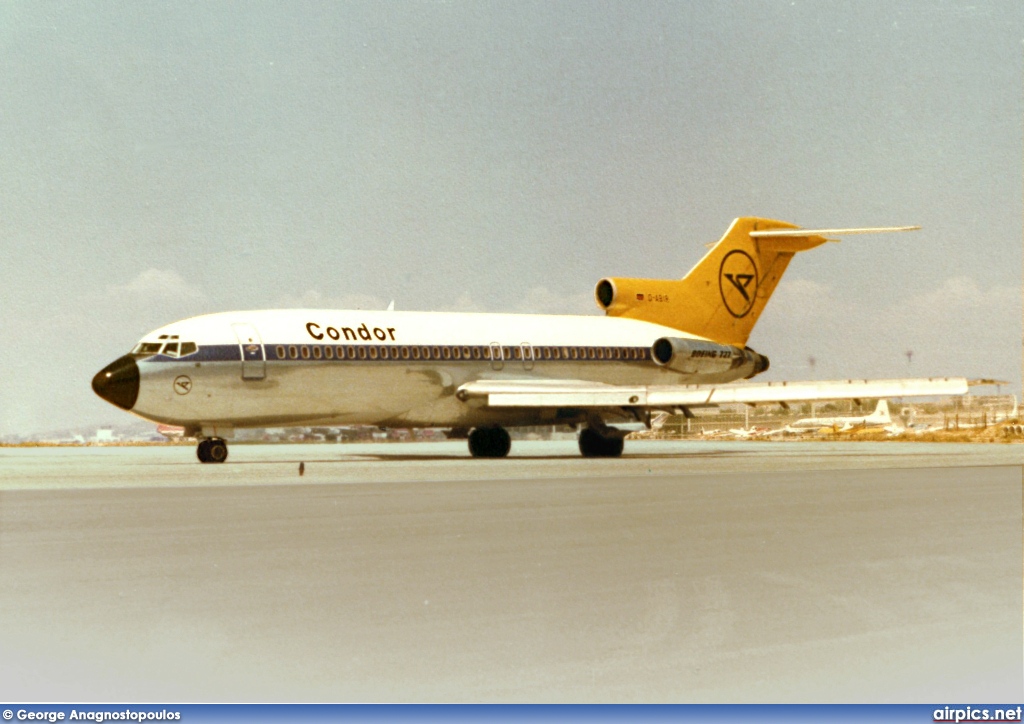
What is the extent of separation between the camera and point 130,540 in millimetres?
12203

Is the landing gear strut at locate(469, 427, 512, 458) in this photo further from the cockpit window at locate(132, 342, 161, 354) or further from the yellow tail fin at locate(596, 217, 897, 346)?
the cockpit window at locate(132, 342, 161, 354)

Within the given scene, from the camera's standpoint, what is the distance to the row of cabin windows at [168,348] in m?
28.6

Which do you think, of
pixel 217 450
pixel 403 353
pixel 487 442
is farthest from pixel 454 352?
pixel 217 450

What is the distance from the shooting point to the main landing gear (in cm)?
2944

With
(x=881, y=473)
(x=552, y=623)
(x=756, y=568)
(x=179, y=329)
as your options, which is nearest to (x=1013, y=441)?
(x=881, y=473)

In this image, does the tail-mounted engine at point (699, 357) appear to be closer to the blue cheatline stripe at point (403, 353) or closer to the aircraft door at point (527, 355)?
the blue cheatline stripe at point (403, 353)

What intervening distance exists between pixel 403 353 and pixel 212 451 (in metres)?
5.68

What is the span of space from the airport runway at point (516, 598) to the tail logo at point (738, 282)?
905 inches

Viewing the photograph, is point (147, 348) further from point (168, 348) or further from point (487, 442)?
→ point (487, 442)

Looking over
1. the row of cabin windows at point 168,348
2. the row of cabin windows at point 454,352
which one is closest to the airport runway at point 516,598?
the row of cabin windows at point 168,348

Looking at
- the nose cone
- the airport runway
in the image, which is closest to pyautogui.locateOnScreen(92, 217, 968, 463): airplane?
the nose cone

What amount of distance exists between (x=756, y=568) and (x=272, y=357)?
69.3ft

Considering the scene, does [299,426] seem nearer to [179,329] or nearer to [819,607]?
[179,329]

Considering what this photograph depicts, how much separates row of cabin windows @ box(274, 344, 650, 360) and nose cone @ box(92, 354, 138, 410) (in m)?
3.51
